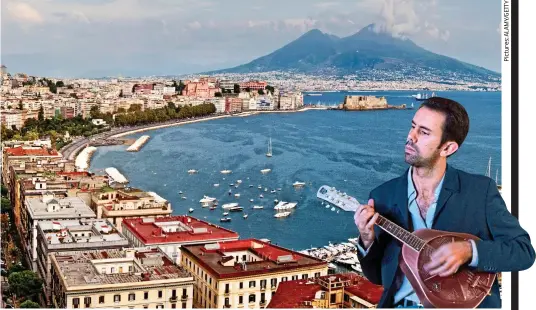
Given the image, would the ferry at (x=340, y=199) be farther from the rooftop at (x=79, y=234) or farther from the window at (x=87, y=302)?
the rooftop at (x=79, y=234)

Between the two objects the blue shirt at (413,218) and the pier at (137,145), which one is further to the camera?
the pier at (137,145)

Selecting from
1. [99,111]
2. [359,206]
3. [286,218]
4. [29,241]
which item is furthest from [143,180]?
[359,206]

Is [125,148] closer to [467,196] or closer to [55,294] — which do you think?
[55,294]

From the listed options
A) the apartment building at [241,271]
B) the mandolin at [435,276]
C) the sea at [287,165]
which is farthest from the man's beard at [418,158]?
the sea at [287,165]

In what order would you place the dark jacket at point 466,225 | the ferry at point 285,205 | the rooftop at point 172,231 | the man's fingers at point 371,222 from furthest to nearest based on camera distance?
the ferry at point 285,205
the rooftop at point 172,231
the dark jacket at point 466,225
the man's fingers at point 371,222

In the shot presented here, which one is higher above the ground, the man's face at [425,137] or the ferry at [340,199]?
the man's face at [425,137]

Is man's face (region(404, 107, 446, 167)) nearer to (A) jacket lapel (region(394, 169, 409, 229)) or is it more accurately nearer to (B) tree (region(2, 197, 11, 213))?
(A) jacket lapel (region(394, 169, 409, 229))

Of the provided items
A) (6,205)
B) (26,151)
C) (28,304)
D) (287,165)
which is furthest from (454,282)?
(26,151)

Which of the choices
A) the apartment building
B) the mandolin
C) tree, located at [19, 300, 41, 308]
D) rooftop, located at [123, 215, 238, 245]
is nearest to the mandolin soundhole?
the mandolin
